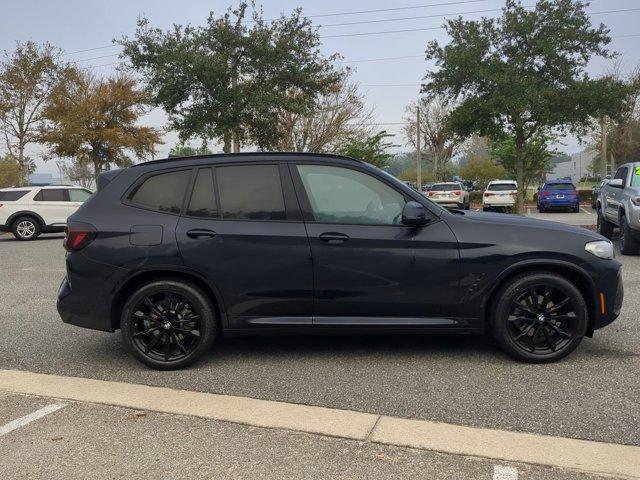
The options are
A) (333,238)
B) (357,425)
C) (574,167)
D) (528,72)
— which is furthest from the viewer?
(574,167)

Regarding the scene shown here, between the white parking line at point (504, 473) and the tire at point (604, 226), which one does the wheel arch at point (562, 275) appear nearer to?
the white parking line at point (504, 473)

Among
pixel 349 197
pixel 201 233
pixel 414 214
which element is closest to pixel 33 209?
pixel 201 233

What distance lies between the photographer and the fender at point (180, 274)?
4.48 m

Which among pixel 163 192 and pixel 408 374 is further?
pixel 163 192

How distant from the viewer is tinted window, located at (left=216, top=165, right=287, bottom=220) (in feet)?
15.1

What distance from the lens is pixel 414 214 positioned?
433 cm

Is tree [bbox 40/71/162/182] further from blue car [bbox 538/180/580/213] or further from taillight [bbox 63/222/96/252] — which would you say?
taillight [bbox 63/222/96/252]

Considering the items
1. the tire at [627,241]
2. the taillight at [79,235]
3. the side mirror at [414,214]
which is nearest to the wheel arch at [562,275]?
the side mirror at [414,214]

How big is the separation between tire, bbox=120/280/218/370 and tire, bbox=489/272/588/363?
7.42ft

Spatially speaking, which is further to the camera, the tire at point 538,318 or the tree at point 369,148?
the tree at point 369,148

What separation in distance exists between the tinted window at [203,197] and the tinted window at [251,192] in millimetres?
69

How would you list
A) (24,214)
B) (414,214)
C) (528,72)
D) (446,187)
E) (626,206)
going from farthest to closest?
(446,187) → (528,72) → (24,214) → (626,206) → (414,214)

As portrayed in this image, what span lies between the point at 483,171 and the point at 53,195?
36.9m

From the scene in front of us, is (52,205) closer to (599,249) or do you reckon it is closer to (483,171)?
(599,249)
